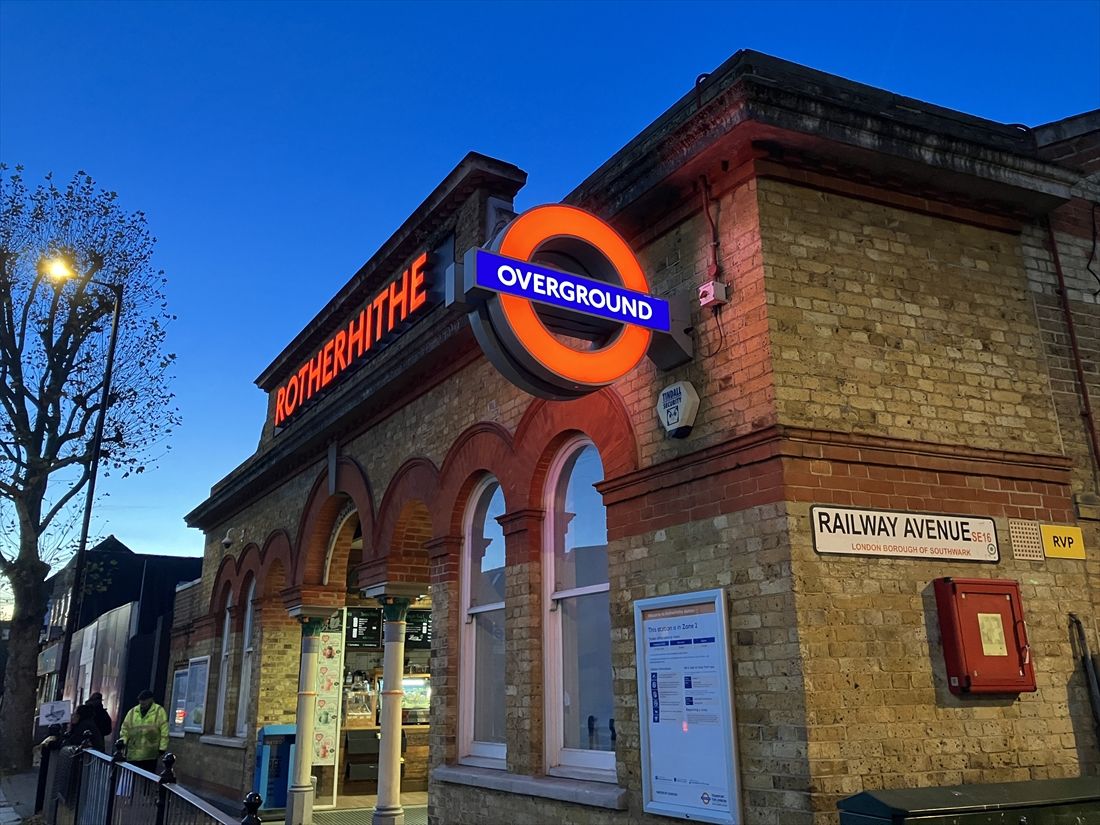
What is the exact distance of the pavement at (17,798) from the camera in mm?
11335

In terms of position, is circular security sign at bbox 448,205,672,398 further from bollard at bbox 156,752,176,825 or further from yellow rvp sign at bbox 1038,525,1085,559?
bollard at bbox 156,752,176,825

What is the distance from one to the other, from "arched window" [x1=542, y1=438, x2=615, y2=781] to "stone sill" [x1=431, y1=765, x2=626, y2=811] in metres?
0.22

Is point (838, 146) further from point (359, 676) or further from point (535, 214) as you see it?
point (359, 676)

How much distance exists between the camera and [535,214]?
6160 millimetres

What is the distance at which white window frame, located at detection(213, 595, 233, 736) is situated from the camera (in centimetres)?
1653

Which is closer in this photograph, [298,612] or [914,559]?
[914,559]

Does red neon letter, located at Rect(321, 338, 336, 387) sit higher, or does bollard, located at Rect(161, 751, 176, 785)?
red neon letter, located at Rect(321, 338, 336, 387)

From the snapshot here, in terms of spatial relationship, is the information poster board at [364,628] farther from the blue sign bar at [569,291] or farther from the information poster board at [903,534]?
the information poster board at [903,534]

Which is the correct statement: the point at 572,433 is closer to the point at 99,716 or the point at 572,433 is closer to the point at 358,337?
the point at 358,337

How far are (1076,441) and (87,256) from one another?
66.4 ft

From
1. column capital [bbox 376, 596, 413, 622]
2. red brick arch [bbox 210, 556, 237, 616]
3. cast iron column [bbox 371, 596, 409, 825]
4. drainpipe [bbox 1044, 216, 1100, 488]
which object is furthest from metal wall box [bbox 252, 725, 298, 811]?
drainpipe [bbox 1044, 216, 1100, 488]

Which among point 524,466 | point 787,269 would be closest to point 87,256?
point 524,466

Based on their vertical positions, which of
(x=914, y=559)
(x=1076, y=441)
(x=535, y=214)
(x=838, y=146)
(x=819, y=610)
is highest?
(x=838, y=146)

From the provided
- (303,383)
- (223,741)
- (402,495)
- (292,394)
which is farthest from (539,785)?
(223,741)
